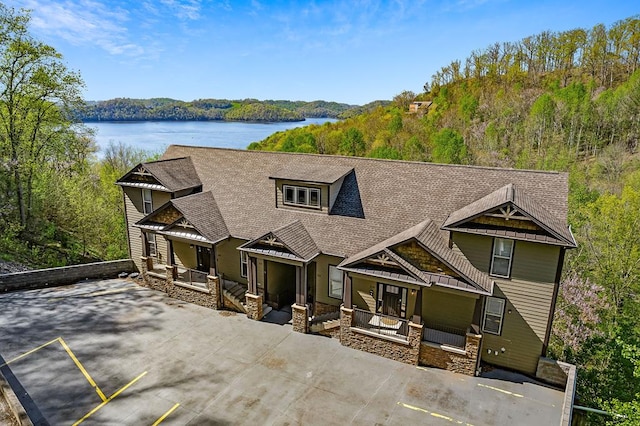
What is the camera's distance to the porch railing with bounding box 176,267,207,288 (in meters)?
18.8

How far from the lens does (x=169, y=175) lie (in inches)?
814

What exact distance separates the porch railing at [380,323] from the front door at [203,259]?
29.0ft

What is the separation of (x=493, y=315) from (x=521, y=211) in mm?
4099

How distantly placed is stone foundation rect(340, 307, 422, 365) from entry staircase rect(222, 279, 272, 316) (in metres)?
4.35

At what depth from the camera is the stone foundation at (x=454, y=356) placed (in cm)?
1323

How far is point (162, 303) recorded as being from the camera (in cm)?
1841

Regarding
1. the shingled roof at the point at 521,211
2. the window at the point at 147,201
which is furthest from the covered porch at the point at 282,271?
the window at the point at 147,201

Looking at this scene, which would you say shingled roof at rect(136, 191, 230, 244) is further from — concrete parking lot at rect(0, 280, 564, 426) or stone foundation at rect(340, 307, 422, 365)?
stone foundation at rect(340, 307, 422, 365)

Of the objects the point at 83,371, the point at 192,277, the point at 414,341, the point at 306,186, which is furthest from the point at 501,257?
the point at 83,371

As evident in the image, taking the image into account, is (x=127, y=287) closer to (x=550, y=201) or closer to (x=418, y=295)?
(x=418, y=295)

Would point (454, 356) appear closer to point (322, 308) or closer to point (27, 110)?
point (322, 308)

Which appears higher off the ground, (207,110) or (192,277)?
(207,110)

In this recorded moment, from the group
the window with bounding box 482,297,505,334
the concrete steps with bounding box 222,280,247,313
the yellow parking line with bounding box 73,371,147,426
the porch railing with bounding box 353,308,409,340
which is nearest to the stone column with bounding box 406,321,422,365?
the porch railing with bounding box 353,308,409,340

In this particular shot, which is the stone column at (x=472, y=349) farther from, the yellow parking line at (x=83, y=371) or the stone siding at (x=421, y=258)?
the yellow parking line at (x=83, y=371)
